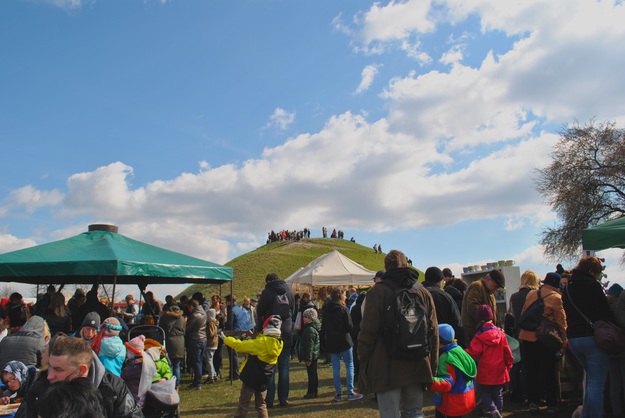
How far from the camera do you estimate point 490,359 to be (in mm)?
6375

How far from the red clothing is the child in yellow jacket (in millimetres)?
2481

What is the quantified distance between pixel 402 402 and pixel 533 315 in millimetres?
3206

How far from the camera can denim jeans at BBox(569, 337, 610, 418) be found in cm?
Result: 567

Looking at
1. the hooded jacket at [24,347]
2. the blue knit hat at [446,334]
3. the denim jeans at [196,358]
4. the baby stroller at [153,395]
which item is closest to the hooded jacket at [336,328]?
the denim jeans at [196,358]

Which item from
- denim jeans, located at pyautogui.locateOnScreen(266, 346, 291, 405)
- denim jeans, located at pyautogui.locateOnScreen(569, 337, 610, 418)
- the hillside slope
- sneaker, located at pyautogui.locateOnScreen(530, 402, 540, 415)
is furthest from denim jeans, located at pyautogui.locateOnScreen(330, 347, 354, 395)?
the hillside slope

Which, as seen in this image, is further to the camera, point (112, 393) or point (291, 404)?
point (291, 404)

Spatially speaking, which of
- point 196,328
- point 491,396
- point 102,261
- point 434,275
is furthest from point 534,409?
point 102,261

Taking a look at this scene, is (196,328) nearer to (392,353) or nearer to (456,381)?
(456,381)

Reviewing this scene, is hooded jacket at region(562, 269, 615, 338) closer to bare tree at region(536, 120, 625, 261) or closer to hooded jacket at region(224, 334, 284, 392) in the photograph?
hooded jacket at region(224, 334, 284, 392)

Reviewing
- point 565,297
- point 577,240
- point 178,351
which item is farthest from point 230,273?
point 577,240

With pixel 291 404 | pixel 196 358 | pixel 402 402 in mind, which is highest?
pixel 402 402

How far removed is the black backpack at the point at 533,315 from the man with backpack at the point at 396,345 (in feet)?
9.69

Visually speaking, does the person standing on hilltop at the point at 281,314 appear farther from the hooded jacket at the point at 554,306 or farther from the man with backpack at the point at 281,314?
the hooded jacket at the point at 554,306

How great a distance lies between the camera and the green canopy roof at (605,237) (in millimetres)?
6964
